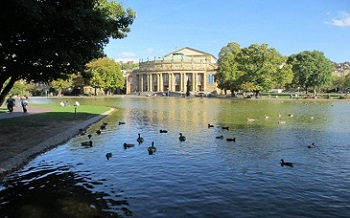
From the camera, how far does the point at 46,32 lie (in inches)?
720

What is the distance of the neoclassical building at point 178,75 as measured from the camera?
16112 centimetres

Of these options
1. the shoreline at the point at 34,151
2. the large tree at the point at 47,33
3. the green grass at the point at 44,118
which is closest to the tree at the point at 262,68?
the green grass at the point at 44,118

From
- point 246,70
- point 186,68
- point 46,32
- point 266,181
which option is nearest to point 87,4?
point 46,32

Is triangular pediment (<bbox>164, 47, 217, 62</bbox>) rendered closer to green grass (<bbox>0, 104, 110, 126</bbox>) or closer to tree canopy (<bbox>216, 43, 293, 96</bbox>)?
tree canopy (<bbox>216, 43, 293, 96</bbox>)

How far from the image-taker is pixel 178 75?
163625 millimetres

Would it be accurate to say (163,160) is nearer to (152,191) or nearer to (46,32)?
(152,191)

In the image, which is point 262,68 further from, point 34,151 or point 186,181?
point 186,181

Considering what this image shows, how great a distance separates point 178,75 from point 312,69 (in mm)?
68266

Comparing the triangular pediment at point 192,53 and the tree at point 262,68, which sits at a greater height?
the triangular pediment at point 192,53

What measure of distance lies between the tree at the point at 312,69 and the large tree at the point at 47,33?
97.2 meters

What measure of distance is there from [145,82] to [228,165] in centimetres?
15599

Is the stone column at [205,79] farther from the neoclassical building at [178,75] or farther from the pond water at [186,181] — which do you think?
the pond water at [186,181]

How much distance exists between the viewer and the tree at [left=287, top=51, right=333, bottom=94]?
108250 millimetres

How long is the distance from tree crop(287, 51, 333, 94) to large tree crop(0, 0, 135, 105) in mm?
97245
